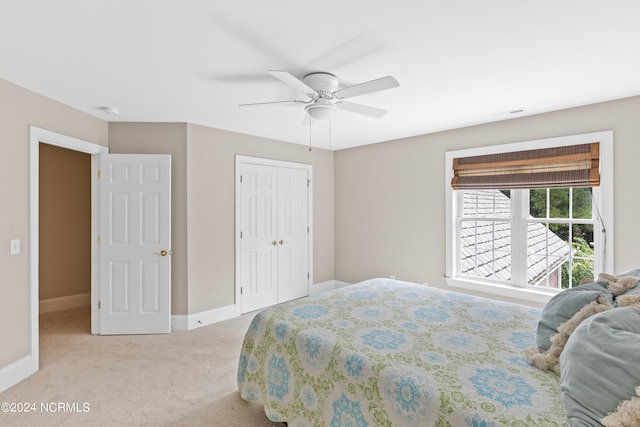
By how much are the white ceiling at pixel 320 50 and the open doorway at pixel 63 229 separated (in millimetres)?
1766

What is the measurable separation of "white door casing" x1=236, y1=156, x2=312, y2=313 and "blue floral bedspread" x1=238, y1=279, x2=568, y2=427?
6.55 feet

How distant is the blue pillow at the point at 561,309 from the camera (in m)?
1.57

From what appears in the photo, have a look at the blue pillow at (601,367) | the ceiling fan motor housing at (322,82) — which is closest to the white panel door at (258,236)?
the ceiling fan motor housing at (322,82)

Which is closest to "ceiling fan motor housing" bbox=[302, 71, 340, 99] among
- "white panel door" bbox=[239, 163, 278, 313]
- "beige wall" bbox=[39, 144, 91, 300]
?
"white panel door" bbox=[239, 163, 278, 313]

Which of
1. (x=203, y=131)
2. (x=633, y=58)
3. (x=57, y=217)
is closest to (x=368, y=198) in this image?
(x=203, y=131)

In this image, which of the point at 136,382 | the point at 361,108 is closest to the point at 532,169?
the point at 361,108

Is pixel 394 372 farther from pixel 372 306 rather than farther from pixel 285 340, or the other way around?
pixel 372 306

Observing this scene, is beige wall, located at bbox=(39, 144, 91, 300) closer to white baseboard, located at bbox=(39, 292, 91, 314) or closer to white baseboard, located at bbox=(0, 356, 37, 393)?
white baseboard, located at bbox=(39, 292, 91, 314)

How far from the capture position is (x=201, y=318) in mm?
3756

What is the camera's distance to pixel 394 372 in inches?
57.2

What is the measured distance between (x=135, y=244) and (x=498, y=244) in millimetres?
4200

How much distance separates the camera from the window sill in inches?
133

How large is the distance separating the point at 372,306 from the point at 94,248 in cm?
307

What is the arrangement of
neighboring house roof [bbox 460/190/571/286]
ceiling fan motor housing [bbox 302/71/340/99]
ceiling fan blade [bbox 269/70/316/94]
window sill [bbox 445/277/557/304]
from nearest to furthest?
ceiling fan blade [bbox 269/70/316/94] < ceiling fan motor housing [bbox 302/71/340/99] < window sill [bbox 445/277/557/304] < neighboring house roof [bbox 460/190/571/286]
